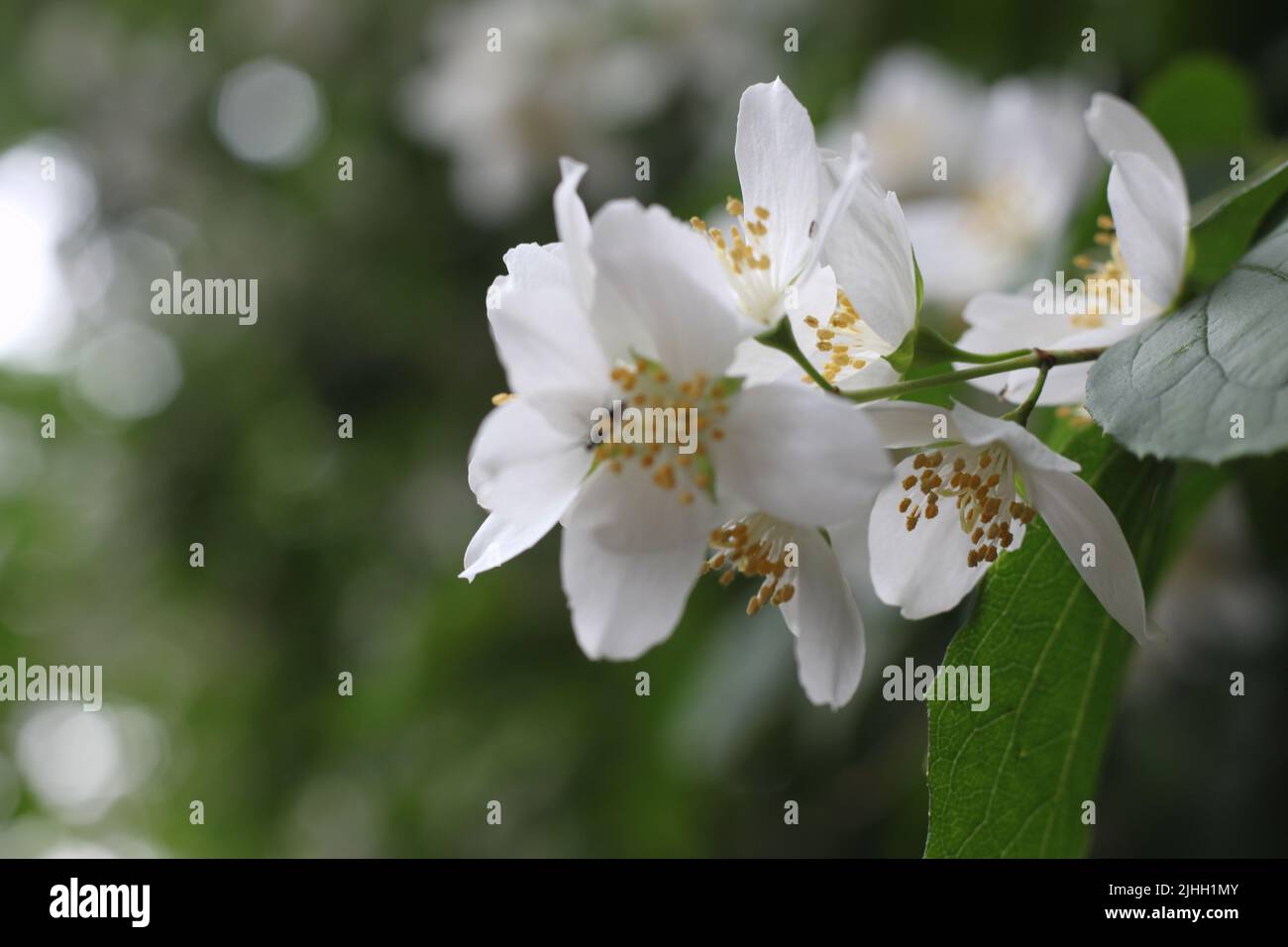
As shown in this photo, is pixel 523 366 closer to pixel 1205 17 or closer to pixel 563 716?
pixel 1205 17

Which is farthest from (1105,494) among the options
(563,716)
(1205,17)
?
(563,716)

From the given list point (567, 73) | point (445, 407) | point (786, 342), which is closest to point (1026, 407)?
point (786, 342)

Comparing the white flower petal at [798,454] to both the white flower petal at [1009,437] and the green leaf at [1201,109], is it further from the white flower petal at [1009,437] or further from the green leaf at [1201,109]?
the green leaf at [1201,109]

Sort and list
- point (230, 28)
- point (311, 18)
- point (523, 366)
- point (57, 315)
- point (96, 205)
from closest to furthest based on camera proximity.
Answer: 1. point (523, 366)
2. point (311, 18)
3. point (230, 28)
4. point (96, 205)
5. point (57, 315)

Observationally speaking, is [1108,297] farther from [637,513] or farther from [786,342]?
[637,513]

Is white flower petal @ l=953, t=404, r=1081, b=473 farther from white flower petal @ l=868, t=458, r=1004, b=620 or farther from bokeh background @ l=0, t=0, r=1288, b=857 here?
bokeh background @ l=0, t=0, r=1288, b=857

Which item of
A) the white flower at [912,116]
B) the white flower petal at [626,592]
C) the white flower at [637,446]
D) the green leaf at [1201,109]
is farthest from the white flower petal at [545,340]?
the white flower at [912,116]

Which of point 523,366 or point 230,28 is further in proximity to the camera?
point 230,28
